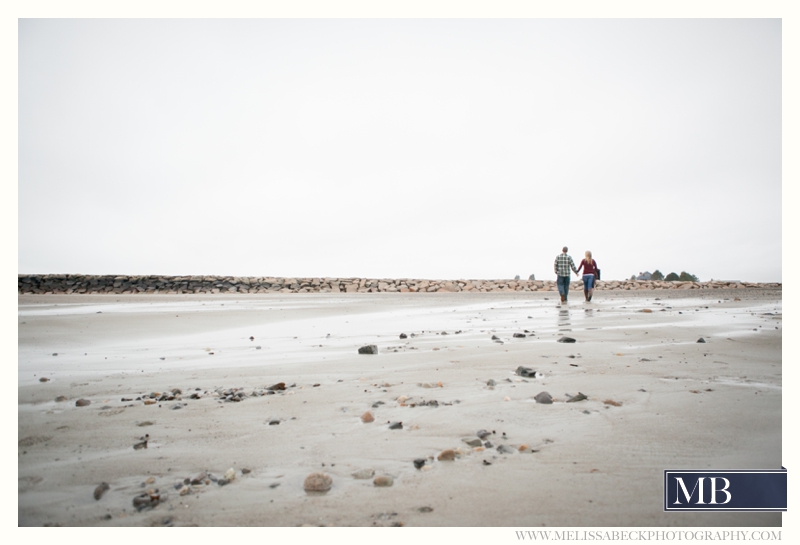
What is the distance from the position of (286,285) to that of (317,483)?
27856 mm

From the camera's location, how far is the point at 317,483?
2.11 m

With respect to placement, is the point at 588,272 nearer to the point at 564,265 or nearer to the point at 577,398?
the point at 564,265

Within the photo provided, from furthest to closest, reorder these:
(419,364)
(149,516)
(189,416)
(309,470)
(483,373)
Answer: (419,364)
(483,373)
(189,416)
(309,470)
(149,516)

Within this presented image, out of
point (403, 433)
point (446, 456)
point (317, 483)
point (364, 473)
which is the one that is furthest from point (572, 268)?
point (317, 483)

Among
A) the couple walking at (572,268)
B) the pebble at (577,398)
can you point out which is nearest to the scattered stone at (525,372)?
the pebble at (577,398)

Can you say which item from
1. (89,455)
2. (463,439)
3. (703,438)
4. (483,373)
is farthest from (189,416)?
(703,438)

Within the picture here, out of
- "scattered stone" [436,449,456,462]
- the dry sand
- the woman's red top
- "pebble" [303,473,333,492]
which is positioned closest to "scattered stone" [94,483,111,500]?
the dry sand

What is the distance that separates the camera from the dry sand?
2012mm

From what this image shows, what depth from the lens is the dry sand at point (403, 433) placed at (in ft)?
6.60

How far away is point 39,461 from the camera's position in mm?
2510

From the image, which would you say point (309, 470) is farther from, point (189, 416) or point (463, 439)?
point (189, 416)

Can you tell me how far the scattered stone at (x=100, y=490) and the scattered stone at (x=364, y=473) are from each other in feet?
3.64

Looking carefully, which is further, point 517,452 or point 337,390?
point 337,390

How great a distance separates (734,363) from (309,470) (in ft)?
14.0
